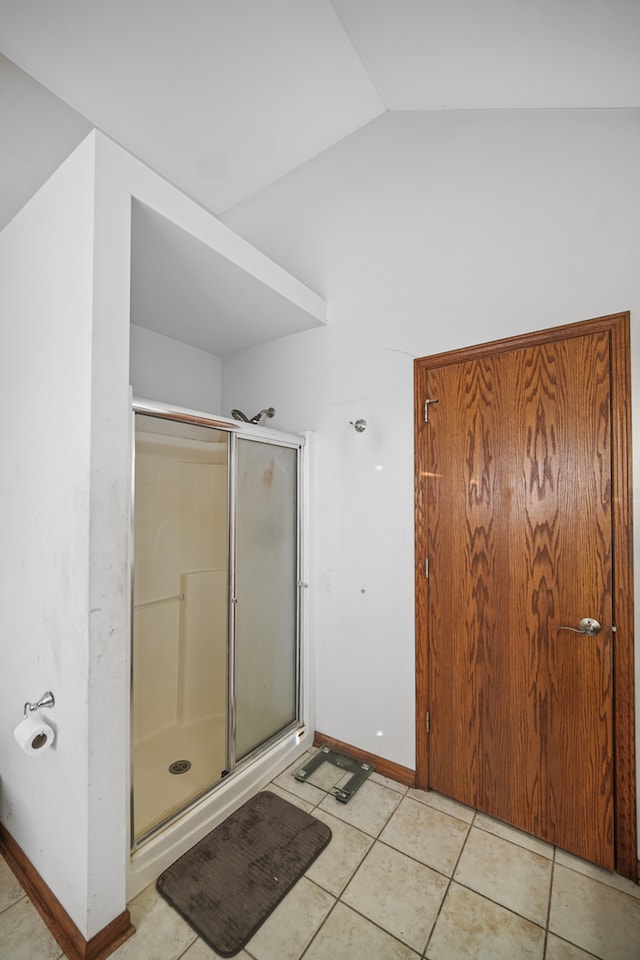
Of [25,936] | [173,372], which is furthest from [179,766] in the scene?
[173,372]

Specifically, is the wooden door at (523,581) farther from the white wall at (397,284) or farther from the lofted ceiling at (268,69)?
the lofted ceiling at (268,69)

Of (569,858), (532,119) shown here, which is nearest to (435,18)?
(532,119)

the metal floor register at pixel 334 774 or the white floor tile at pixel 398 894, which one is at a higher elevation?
the white floor tile at pixel 398 894

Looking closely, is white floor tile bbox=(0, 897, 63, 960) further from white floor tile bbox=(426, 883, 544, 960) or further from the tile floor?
white floor tile bbox=(426, 883, 544, 960)

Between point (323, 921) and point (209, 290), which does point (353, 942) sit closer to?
point (323, 921)

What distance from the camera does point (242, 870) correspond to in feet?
4.97

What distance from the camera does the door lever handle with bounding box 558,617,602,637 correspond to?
154 centimetres

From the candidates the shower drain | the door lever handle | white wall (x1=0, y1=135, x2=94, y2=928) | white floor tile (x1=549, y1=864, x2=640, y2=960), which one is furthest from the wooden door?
white wall (x1=0, y1=135, x2=94, y2=928)

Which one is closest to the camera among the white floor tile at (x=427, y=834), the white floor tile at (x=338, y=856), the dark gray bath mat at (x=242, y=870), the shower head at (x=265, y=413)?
the dark gray bath mat at (x=242, y=870)

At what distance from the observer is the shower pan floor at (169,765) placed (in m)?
1.61

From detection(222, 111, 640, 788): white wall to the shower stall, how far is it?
1.04ft

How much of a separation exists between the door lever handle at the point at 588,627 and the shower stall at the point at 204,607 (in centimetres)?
137

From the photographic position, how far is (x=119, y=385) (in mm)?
1319

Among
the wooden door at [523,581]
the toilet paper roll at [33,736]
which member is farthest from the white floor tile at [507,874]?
the toilet paper roll at [33,736]
